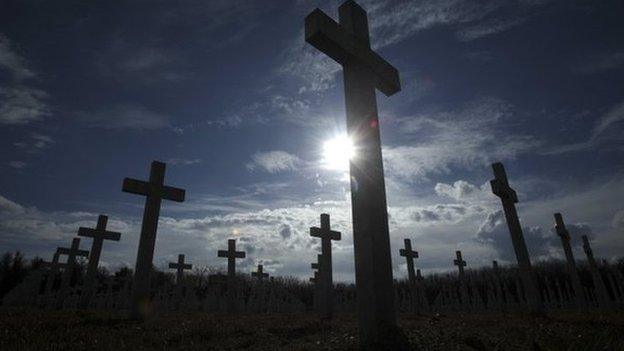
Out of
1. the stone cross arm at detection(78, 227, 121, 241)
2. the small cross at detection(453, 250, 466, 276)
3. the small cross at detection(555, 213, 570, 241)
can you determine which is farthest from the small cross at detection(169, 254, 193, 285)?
the small cross at detection(555, 213, 570, 241)

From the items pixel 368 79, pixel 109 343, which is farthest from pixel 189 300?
pixel 368 79

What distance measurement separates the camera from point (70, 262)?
1869 centimetres

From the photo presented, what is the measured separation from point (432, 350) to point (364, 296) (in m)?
0.95

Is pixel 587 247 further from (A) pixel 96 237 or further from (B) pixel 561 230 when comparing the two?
(A) pixel 96 237

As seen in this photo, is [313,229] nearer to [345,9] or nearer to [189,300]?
[345,9]

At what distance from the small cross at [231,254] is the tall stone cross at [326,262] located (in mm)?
6608

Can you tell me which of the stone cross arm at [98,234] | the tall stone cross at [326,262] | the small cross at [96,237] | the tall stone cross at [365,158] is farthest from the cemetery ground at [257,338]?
the stone cross arm at [98,234]

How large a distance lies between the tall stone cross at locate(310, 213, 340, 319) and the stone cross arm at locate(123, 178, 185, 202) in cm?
481

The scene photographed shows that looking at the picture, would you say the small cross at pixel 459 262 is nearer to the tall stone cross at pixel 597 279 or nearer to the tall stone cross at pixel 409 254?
the tall stone cross at pixel 409 254

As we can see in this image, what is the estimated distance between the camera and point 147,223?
33.8 ft

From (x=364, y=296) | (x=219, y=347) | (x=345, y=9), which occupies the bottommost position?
(x=219, y=347)

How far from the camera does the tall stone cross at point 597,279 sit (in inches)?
640

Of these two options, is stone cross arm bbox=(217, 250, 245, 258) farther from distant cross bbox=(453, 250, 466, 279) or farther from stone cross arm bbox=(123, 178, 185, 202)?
distant cross bbox=(453, 250, 466, 279)

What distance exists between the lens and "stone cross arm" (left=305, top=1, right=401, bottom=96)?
557cm
